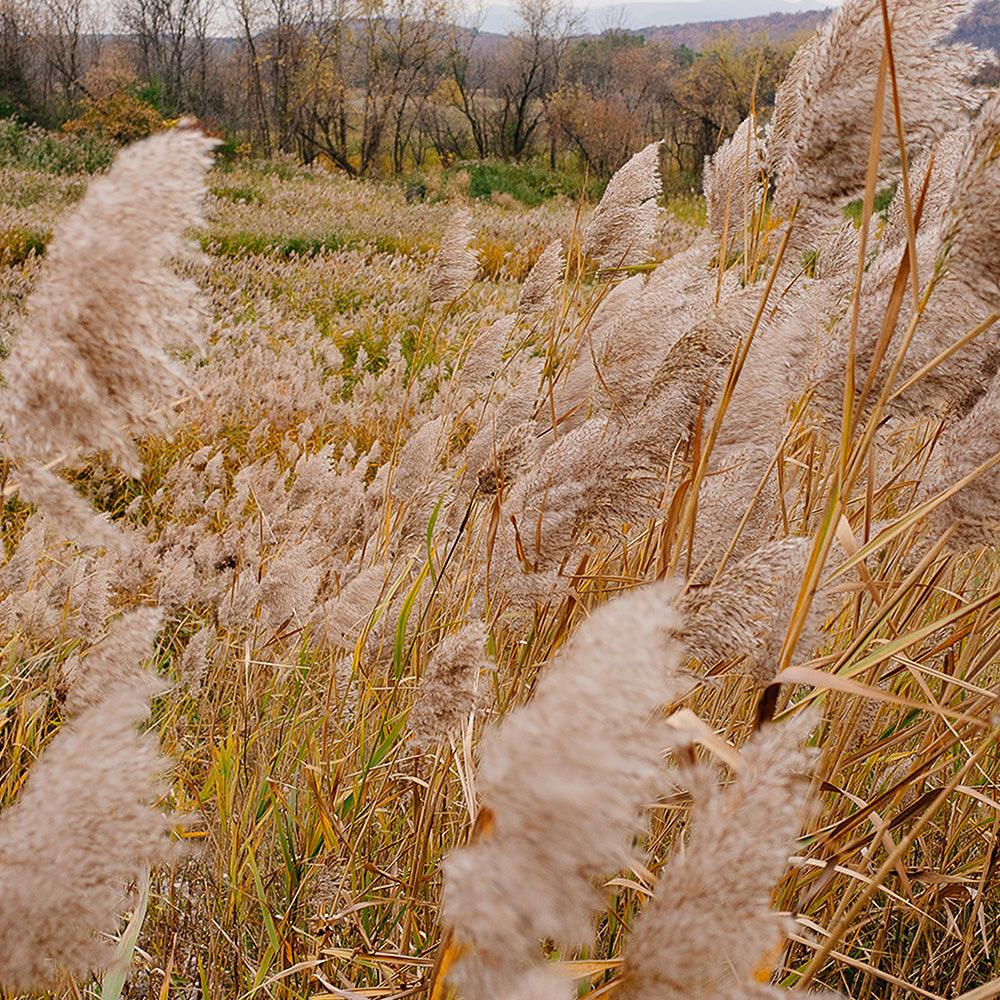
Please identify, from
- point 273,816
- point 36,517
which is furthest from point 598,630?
point 36,517

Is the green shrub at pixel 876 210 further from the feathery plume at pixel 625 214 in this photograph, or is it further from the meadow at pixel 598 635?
the feathery plume at pixel 625 214

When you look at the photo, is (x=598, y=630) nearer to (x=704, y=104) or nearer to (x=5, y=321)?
(x=5, y=321)

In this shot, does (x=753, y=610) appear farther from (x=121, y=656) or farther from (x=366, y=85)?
(x=366, y=85)

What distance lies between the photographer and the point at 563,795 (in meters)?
0.46

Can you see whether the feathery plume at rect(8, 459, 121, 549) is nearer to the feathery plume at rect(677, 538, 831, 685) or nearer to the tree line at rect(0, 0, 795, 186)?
the feathery plume at rect(677, 538, 831, 685)

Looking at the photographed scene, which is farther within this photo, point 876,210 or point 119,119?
point 119,119

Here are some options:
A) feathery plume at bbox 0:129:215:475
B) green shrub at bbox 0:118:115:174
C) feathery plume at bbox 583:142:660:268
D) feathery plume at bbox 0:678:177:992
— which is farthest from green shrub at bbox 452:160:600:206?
feathery plume at bbox 0:678:177:992

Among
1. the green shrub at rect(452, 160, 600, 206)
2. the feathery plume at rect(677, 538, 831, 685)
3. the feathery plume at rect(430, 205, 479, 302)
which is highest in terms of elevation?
the green shrub at rect(452, 160, 600, 206)

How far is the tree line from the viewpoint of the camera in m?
28.2

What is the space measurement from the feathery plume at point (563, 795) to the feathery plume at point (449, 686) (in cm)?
58

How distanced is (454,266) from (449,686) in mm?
1417

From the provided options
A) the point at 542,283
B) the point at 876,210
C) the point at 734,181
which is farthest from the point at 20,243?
the point at 876,210

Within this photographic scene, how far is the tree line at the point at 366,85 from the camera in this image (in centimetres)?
2820

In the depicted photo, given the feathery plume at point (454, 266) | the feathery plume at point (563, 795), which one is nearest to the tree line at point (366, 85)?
the feathery plume at point (454, 266)
